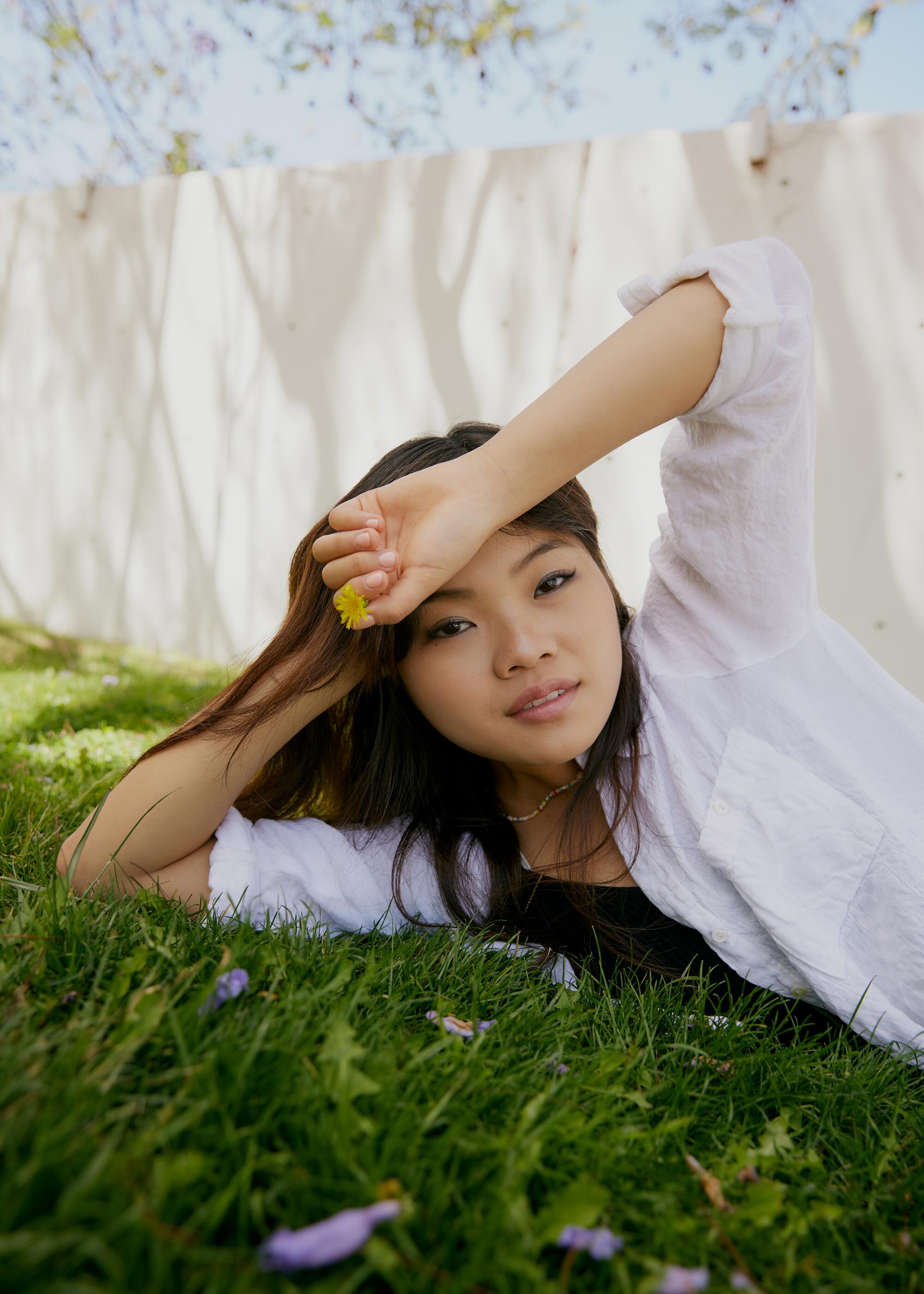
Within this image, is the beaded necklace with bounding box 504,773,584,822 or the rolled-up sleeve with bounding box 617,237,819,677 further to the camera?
the beaded necklace with bounding box 504,773,584,822

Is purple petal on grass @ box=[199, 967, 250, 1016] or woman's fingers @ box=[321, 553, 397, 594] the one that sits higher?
woman's fingers @ box=[321, 553, 397, 594]

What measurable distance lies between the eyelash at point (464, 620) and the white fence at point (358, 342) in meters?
3.45

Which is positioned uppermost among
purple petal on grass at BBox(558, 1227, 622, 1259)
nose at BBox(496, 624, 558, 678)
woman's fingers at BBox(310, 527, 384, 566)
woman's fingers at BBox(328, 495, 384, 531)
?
woman's fingers at BBox(328, 495, 384, 531)

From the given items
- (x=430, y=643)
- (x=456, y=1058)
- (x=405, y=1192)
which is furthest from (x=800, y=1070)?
(x=430, y=643)

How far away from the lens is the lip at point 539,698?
5.50 feet

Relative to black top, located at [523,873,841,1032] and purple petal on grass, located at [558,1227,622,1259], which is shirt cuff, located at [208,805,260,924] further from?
purple petal on grass, located at [558,1227,622,1259]

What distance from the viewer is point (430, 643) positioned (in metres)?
1.75

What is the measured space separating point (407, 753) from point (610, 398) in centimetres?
100

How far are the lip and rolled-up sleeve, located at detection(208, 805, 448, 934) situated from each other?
0.44m

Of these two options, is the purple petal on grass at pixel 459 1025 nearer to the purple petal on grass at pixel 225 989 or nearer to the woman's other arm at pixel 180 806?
the purple petal on grass at pixel 225 989

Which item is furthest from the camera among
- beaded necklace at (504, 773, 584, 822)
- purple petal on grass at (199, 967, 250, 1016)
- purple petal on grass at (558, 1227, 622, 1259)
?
beaded necklace at (504, 773, 584, 822)

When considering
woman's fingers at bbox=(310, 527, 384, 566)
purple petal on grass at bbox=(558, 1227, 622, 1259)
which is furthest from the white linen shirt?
purple petal on grass at bbox=(558, 1227, 622, 1259)

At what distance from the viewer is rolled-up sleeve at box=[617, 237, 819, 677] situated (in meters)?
1.56

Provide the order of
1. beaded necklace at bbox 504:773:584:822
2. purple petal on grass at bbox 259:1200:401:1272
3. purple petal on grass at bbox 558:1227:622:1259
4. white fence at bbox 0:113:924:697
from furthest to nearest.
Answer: white fence at bbox 0:113:924:697
beaded necklace at bbox 504:773:584:822
purple petal on grass at bbox 558:1227:622:1259
purple petal on grass at bbox 259:1200:401:1272
